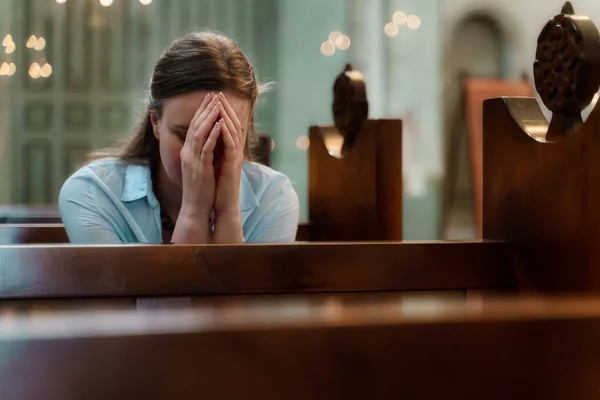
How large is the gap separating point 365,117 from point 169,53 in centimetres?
50

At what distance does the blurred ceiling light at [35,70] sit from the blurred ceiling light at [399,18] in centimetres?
192

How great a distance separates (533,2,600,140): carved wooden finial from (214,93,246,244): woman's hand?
0.57 meters

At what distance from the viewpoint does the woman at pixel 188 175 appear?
1.30 m

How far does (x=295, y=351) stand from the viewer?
10.3 inches

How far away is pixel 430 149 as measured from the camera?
159 inches

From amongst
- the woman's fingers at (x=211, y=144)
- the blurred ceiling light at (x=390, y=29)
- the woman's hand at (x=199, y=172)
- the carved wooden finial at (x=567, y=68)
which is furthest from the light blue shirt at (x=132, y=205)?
the blurred ceiling light at (x=390, y=29)

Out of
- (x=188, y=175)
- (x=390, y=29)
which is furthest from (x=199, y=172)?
(x=390, y=29)

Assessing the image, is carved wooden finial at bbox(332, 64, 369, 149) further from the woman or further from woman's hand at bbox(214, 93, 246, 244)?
→ woman's hand at bbox(214, 93, 246, 244)

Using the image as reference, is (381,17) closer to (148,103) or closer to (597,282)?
(148,103)

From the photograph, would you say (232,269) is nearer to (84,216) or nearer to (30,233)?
(84,216)

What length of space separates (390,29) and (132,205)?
112 inches

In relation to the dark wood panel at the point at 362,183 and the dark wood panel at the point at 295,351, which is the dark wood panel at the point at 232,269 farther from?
the dark wood panel at the point at 362,183

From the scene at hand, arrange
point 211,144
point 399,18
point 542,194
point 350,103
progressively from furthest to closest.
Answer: point 399,18 < point 350,103 < point 211,144 < point 542,194

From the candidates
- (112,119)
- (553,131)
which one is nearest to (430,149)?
(112,119)
